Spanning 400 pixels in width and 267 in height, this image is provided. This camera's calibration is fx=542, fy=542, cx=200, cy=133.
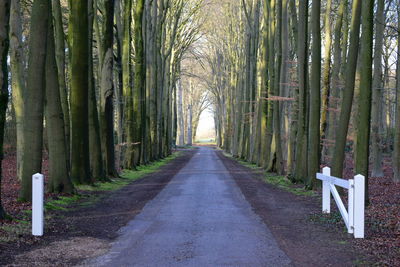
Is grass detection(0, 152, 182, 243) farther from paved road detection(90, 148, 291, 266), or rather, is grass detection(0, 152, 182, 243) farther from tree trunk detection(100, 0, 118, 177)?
tree trunk detection(100, 0, 118, 177)

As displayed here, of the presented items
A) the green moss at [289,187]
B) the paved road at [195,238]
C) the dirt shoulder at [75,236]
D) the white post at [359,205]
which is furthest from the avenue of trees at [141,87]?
the white post at [359,205]

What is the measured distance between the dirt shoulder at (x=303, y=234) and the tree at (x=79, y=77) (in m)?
5.47

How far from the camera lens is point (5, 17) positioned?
9805mm

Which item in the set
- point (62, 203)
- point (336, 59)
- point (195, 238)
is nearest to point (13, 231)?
point (195, 238)

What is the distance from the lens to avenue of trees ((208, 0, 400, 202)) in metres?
14.2

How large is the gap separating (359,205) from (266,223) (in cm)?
209

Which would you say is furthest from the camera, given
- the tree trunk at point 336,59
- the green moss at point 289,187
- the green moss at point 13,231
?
the tree trunk at point 336,59

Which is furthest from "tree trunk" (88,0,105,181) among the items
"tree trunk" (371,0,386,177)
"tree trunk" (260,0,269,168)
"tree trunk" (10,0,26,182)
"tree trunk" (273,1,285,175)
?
"tree trunk" (260,0,269,168)

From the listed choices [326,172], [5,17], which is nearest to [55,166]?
[5,17]

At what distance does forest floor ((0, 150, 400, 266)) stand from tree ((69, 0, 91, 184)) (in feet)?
6.00

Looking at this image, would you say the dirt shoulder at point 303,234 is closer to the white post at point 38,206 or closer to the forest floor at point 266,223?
the forest floor at point 266,223

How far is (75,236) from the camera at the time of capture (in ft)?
29.9

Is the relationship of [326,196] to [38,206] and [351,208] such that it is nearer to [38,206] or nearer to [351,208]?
[351,208]

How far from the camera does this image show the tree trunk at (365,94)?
12.9m
